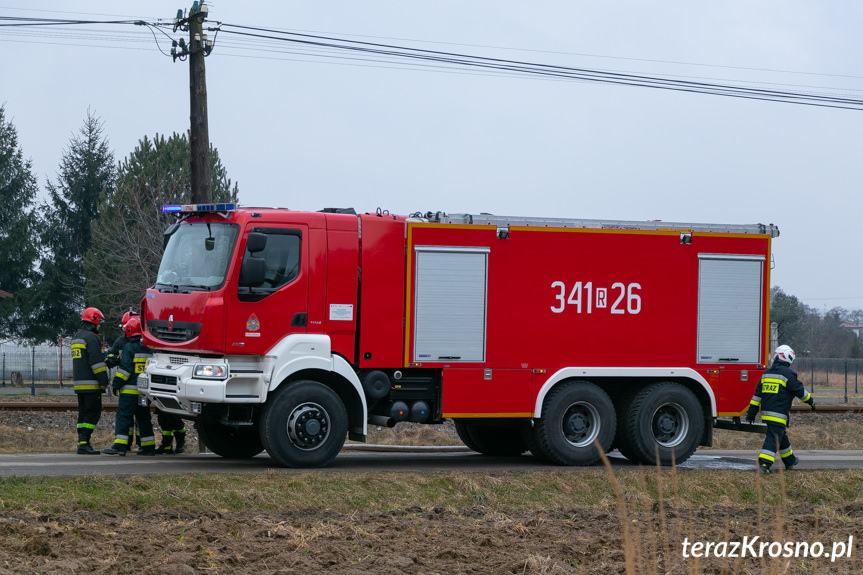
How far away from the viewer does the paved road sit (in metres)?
11.7

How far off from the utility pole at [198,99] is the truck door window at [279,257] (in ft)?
13.5

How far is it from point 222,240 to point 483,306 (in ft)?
10.4

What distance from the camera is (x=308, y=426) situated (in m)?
12.0

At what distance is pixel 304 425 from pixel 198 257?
2.23 meters

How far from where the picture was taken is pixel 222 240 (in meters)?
11.9

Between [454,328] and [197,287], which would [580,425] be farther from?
[197,287]

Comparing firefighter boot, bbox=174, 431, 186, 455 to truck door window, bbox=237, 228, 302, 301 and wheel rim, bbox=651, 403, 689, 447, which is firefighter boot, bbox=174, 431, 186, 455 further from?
wheel rim, bbox=651, 403, 689, 447

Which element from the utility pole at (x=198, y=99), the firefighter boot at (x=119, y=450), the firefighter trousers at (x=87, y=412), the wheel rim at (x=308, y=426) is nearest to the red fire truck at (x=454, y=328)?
the wheel rim at (x=308, y=426)

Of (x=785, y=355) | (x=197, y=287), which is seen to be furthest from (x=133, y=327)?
(x=785, y=355)

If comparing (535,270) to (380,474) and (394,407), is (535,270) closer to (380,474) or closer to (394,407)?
(394,407)

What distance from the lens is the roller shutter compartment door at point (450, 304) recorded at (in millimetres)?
12539

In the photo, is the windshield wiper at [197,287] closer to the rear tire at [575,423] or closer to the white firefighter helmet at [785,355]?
the rear tire at [575,423]

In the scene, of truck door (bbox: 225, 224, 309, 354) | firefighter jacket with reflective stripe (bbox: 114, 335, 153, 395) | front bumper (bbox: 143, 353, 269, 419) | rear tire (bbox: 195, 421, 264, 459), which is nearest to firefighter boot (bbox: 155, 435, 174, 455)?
rear tire (bbox: 195, 421, 264, 459)

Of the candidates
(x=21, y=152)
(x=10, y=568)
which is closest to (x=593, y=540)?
(x=10, y=568)
